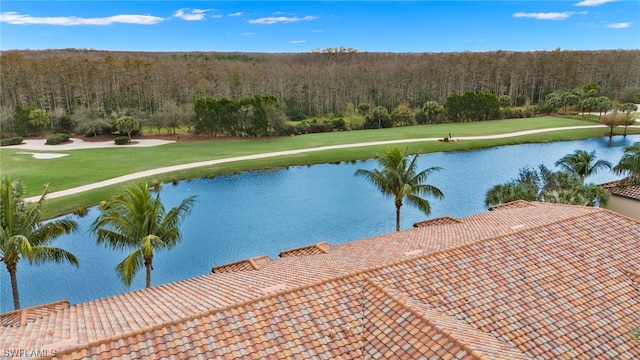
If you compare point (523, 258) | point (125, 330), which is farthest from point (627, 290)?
point (125, 330)

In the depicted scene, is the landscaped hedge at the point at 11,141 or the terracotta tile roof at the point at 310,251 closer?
the terracotta tile roof at the point at 310,251

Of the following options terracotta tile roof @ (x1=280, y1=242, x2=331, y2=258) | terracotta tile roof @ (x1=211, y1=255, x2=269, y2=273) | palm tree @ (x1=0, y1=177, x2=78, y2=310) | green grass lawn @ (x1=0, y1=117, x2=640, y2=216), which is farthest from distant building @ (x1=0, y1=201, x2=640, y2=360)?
green grass lawn @ (x1=0, y1=117, x2=640, y2=216)

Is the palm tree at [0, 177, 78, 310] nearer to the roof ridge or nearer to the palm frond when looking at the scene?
the palm frond

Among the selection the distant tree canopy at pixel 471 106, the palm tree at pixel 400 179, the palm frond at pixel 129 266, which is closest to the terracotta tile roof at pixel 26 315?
the palm frond at pixel 129 266

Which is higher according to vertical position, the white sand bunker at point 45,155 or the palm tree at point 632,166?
the palm tree at point 632,166

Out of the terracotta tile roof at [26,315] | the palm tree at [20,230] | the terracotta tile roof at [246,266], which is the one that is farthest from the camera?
the terracotta tile roof at [246,266]

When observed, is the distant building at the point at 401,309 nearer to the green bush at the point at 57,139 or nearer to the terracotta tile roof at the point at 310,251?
the terracotta tile roof at the point at 310,251

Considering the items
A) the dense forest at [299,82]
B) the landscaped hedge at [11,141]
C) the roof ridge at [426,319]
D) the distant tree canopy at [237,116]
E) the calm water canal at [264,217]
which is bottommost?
the calm water canal at [264,217]

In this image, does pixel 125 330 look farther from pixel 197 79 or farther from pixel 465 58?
pixel 465 58
